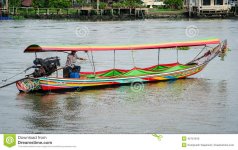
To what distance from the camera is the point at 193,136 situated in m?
10.2

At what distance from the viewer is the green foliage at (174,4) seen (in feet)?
305

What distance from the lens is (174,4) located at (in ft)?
311

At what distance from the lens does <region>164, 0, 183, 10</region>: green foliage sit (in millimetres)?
92887

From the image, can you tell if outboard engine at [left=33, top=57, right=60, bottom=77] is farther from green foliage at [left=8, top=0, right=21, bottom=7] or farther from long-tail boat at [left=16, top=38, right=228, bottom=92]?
green foliage at [left=8, top=0, right=21, bottom=7]

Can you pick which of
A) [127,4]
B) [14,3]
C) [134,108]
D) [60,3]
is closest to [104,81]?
[134,108]

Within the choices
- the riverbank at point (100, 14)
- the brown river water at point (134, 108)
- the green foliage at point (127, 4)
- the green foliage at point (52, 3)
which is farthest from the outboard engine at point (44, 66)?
the green foliage at point (52, 3)

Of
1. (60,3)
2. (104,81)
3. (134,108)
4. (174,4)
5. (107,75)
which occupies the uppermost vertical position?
(60,3)

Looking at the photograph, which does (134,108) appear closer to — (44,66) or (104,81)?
(104,81)

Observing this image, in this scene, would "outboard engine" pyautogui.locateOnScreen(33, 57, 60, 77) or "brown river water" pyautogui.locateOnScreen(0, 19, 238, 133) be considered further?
"outboard engine" pyautogui.locateOnScreen(33, 57, 60, 77)

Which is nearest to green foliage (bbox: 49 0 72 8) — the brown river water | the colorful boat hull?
the brown river water

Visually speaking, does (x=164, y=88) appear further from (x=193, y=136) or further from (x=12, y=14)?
(x=12, y=14)

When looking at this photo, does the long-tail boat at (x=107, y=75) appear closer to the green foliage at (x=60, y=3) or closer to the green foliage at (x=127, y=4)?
the green foliage at (x=127, y=4)

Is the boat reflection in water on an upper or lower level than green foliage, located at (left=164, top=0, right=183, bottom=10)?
lower

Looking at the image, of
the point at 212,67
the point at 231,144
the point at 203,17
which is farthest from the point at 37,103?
the point at 203,17
